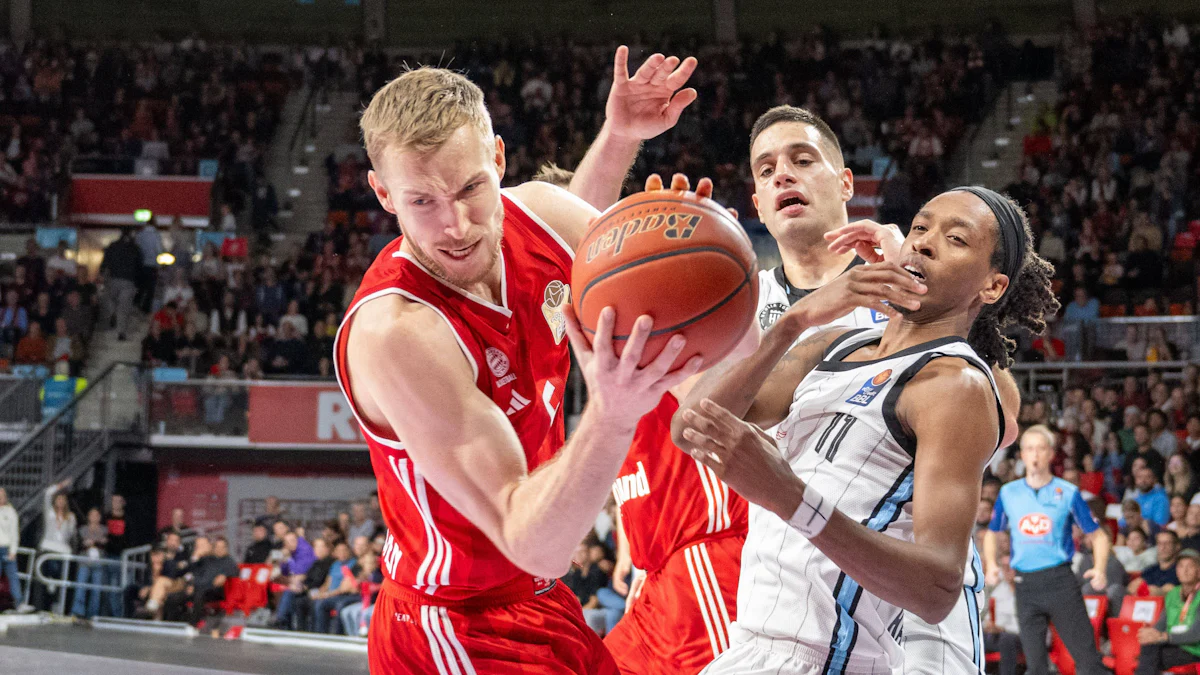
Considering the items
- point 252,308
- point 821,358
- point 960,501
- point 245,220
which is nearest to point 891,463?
point 960,501

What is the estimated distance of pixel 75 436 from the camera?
51.4ft

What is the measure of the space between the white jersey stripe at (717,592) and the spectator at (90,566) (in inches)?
448

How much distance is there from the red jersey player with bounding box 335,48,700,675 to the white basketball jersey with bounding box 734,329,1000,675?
51 centimetres

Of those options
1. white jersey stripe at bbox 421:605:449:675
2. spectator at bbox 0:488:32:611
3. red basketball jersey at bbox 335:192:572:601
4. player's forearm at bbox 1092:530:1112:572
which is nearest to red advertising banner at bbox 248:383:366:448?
spectator at bbox 0:488:32:611

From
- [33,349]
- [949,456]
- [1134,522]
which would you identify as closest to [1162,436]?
[1134,522]

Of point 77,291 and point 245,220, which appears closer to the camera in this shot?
point 77,291

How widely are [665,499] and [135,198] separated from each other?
18064 millimetres

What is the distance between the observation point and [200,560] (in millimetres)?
13039

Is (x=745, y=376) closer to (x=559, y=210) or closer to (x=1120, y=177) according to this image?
(x=559, y=210)

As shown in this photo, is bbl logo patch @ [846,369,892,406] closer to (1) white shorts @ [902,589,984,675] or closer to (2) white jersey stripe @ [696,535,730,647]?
(1) white shorts @ [902,589,984,675]

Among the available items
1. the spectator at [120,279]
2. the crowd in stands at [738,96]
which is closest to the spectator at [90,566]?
the spectator at [120,279]

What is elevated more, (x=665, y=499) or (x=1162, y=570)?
(x=665, y=499)

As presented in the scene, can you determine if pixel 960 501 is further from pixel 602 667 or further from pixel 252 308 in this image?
pixel 252 308

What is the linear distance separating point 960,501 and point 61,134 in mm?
22285
